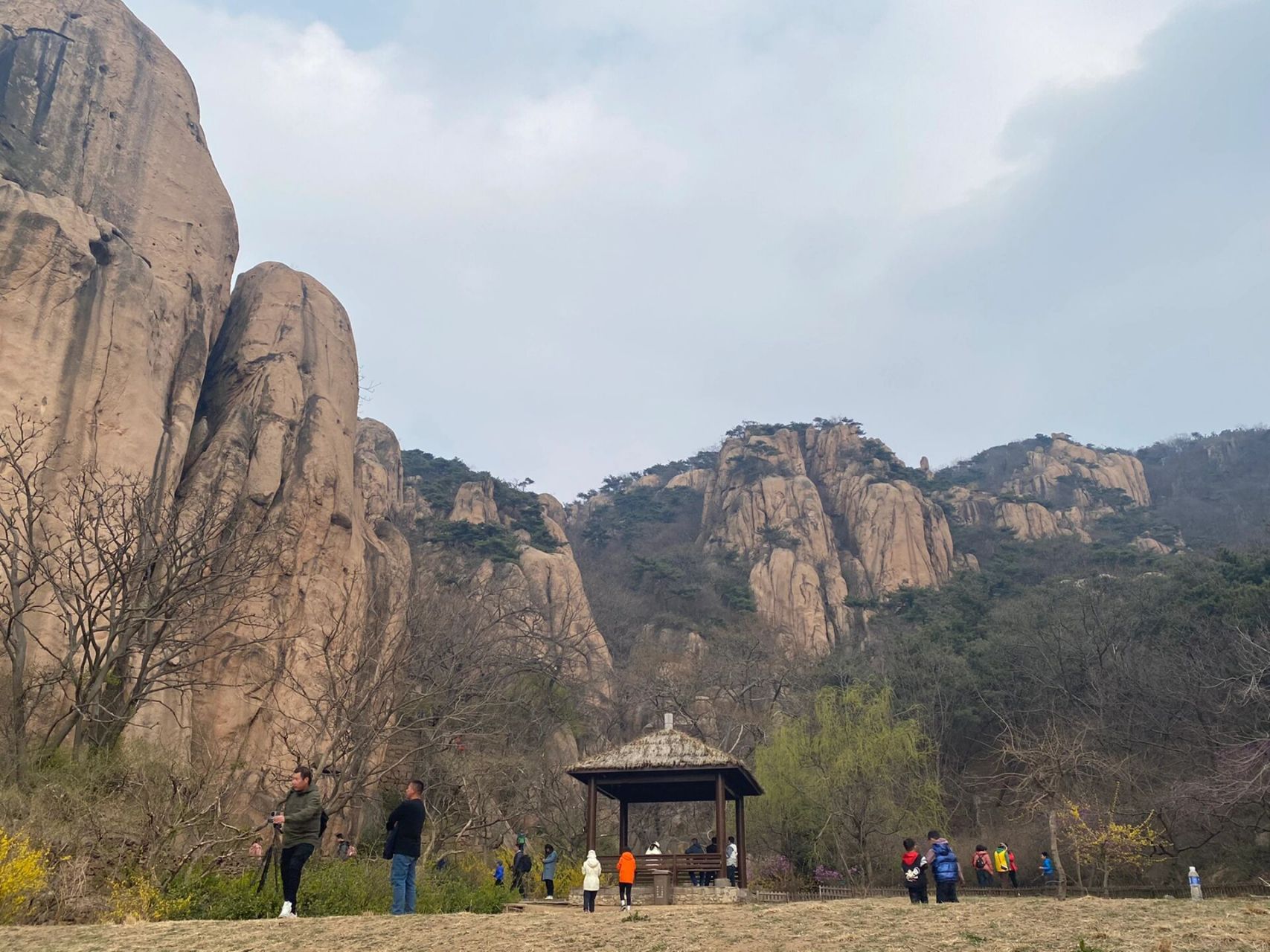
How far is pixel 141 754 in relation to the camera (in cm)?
1670

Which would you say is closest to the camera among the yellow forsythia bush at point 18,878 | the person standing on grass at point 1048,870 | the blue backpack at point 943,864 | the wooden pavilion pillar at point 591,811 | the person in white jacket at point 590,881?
the yellow forsythia bush at point 18,878

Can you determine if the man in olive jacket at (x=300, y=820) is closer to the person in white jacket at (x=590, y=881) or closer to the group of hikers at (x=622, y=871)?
the person in white jacket at (x=590, y=881)

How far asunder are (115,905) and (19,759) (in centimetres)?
505

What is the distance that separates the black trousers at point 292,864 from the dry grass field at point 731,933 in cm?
32

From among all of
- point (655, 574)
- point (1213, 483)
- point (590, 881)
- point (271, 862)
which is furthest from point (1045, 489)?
point (271, 862)

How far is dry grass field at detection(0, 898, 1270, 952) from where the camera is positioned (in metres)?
7.87

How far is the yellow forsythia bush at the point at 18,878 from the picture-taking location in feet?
32.8

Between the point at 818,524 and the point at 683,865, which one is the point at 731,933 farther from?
the point at 818,524

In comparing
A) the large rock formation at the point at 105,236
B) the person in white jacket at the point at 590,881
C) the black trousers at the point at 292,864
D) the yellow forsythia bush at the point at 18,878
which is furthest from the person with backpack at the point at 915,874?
the large rock formation at the point at 105,236

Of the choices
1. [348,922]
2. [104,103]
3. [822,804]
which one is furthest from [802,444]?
[348,922]

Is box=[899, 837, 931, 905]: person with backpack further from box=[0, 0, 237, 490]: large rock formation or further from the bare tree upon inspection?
box=[0, 0, 237, 490]: large rock formation

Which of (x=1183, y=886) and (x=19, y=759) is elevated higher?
(x=19, y=759)

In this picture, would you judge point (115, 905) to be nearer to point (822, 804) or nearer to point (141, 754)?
point (141, 754)

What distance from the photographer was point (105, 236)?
25.2 meters
